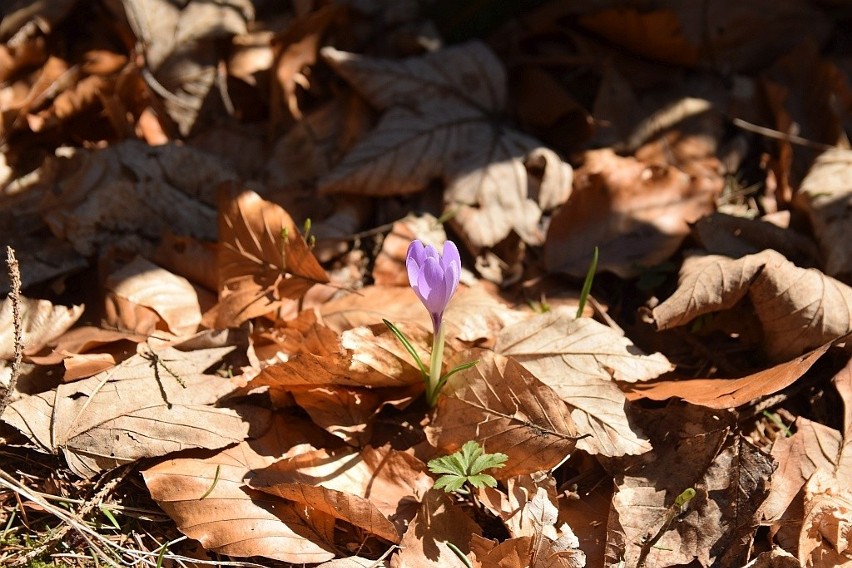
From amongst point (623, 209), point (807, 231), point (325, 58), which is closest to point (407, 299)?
point (623, 209)

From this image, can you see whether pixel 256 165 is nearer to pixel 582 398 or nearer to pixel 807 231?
pixel 582 398

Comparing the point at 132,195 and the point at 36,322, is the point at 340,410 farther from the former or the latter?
the point at 132,195

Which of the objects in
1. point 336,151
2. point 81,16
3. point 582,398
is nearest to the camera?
point 582,398

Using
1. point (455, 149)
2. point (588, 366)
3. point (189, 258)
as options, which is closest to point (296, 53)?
point (455, 149)

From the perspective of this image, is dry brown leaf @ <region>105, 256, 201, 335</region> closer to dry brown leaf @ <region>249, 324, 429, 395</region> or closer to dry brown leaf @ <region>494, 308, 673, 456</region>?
dry brown leaf @ <region>249, 324, 429, 395</region>

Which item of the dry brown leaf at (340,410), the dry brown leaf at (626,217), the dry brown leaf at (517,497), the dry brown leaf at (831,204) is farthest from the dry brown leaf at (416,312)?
the dry brown leaf at (831,204)
